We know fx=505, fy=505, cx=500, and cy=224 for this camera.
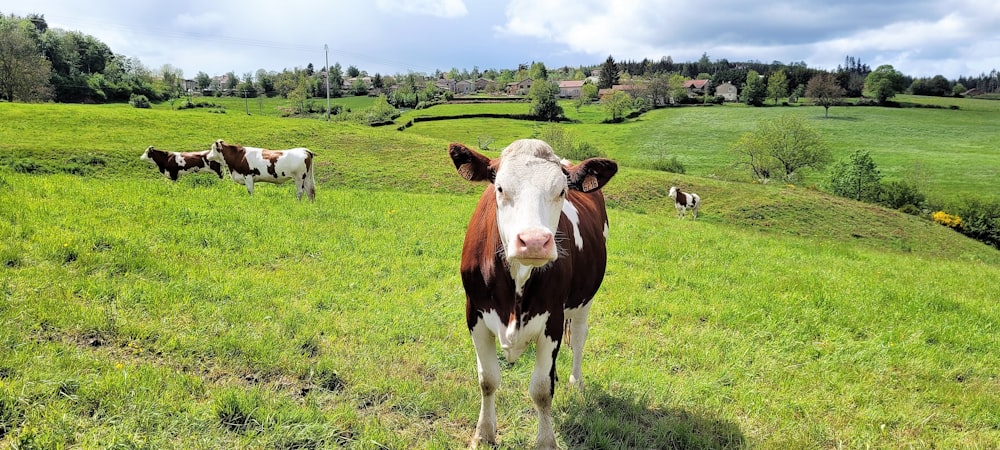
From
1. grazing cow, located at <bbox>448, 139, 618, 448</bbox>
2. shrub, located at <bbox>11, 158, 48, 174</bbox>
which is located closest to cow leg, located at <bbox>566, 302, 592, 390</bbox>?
grazing cow, located at <bbox>448, 139, 618, 448</bbox>

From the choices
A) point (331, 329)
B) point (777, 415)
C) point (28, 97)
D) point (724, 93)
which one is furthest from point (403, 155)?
point (724, 93)

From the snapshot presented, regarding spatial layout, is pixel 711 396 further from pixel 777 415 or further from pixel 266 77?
pixel 266 77

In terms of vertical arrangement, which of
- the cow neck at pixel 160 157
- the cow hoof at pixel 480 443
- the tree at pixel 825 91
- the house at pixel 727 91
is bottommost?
the cow hoof at pixel 480 443

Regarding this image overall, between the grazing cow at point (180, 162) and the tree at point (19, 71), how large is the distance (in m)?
50.5

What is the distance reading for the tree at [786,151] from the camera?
48656 mm

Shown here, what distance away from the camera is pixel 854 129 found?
7662cm

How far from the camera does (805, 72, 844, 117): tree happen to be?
96375 millimetres

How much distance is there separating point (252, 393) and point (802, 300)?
8.14 meters

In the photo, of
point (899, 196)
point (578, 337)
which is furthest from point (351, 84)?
point (578, 337)

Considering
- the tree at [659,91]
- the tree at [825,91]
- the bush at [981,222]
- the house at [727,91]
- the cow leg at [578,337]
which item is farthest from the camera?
the house at [727,91]

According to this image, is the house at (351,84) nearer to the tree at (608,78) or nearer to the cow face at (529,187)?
the tree at (608,78)

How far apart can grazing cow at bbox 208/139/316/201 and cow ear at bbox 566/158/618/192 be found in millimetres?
13427

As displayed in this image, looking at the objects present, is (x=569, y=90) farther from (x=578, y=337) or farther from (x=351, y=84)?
(x=578, y=337)

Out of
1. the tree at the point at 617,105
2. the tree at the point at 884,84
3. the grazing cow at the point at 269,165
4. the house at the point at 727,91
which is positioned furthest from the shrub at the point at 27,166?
the house at the point at 727,91
